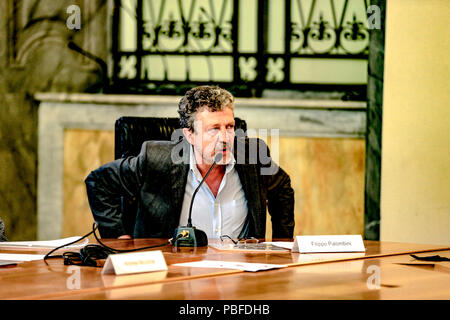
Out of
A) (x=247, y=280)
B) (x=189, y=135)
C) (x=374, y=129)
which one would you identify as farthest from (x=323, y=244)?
(x=374, y=129)

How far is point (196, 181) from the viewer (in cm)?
246

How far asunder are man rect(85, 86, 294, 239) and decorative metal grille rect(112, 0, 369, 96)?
1.80m

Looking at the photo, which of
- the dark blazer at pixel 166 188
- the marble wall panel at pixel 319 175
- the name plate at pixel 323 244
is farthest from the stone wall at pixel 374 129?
the name plate at pixel 323 244

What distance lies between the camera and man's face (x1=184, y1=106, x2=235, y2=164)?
2.44 metres

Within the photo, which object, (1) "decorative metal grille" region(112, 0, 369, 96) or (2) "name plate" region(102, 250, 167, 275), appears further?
(1) "decorative metal grille" region(112, 0, 369, 96)

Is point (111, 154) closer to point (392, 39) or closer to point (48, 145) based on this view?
point (48, 145)

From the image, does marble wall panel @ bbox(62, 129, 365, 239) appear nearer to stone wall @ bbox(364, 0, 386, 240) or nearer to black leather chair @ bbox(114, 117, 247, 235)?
stone wall @ bbox(364, 0, 386, 240)

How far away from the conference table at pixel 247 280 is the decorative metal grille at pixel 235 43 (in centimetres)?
269

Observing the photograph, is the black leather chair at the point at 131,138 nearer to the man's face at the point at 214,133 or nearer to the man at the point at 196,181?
the man at the point at 196,181

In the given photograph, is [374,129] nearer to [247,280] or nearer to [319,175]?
[319,175]

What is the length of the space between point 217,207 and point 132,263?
115 cm

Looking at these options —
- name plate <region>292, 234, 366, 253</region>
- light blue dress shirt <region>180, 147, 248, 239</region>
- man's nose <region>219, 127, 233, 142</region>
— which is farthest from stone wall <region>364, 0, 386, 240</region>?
name plate <region>292, 234, 366, 253</region>

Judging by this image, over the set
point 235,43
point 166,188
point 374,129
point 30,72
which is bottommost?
point 166,188
